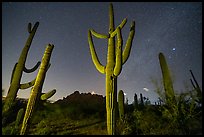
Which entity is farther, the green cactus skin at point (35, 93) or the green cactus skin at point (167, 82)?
the green cactus skin at point (167, 82)

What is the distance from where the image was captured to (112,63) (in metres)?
7.72

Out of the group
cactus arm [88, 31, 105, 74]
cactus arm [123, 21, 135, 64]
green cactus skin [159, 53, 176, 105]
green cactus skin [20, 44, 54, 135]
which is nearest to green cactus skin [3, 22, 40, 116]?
green cactus skin [20, 44, 54, 135]

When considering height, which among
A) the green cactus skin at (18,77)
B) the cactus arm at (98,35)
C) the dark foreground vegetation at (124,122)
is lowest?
the dark foreground vegetation at (124,122)

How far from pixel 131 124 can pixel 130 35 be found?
4188 millimetres

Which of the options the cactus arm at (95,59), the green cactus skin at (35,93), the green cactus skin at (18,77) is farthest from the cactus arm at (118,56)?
the green cactus skin at (18,77)

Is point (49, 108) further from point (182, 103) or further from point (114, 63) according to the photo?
point (182, 103)

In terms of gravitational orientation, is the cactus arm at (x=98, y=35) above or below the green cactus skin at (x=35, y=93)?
above

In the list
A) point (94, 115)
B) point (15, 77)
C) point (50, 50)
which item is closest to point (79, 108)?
Result: point (94, 115)

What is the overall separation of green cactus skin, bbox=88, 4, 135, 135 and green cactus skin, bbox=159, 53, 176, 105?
2819 millimetres

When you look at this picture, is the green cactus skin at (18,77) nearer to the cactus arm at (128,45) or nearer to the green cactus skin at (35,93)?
the green cactus skin at (35,93)

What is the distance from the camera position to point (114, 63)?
7742mm

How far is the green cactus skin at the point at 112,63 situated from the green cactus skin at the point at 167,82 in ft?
9.25

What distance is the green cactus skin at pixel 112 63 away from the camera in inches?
278

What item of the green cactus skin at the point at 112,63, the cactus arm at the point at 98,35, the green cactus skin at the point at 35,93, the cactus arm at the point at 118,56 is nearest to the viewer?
the green cactus skin at the point at 35,93
